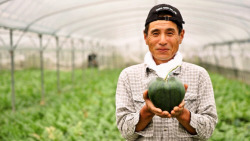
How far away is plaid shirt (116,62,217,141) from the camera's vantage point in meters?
1.68

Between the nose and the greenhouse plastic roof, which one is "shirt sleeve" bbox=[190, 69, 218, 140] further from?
the greenhouse plastic roof

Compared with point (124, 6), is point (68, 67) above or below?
below

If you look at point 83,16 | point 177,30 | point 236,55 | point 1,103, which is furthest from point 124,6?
point 177,30

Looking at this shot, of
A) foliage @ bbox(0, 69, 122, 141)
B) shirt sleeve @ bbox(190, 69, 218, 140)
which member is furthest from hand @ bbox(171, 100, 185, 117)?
foliage @ bbox(0, 69, 122, 141)

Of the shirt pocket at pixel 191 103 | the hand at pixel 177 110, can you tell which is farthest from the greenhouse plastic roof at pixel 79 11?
the hand at pixel 177 110

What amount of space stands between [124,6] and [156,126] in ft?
25.9

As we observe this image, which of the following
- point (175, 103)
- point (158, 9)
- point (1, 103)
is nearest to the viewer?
point (175, 103)

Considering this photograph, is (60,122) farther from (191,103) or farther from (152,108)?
(152,108)

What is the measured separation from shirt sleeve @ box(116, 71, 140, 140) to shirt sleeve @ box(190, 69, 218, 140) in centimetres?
32

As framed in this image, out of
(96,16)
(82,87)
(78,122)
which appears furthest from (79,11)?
(78,122)

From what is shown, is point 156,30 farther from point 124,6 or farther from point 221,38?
point 221,38

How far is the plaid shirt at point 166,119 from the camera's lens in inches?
66.2

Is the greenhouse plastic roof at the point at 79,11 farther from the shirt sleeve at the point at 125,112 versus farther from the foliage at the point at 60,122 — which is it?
the shirt sleeve at the point at 125,112

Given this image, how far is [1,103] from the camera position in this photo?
7.91m
